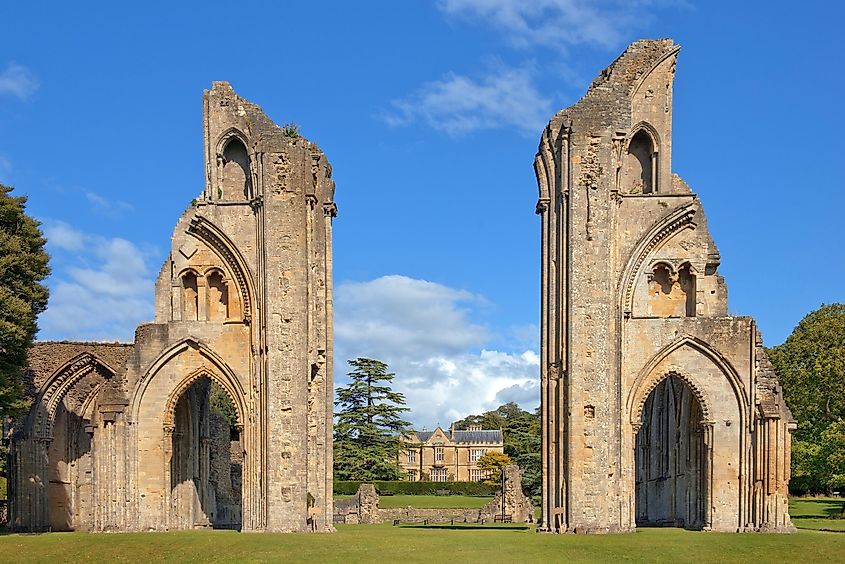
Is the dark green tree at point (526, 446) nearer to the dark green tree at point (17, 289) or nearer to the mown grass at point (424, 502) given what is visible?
the mown grass at point (424, 502)

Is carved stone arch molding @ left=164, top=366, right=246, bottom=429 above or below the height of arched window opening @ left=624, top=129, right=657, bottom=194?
below

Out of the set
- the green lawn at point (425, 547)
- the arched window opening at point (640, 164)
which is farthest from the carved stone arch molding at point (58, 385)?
the arched window opening at point (640, 164)

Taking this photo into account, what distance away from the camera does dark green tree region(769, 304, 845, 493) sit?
3962 cm

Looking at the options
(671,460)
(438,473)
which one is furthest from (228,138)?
(438,473)

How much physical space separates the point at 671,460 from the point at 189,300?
56.1 feet

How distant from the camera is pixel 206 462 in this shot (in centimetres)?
3566

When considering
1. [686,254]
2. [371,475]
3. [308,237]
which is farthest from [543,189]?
[371,475]

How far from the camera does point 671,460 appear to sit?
35.9 metres

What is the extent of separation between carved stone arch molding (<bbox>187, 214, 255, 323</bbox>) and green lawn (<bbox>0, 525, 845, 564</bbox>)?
23.1ft

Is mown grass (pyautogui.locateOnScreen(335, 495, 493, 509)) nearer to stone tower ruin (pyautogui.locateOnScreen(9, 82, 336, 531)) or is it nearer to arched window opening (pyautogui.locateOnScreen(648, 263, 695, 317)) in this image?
stone tower ruin (pyautogui.locateOnScreen(9, 82, 336, 531))

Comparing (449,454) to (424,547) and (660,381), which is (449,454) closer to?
(660,381)

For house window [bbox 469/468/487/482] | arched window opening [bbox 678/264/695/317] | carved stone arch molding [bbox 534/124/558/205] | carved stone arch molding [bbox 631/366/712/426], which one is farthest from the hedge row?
house window [bbox 469/468/487/482]

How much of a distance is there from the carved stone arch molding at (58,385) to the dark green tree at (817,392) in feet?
86.9

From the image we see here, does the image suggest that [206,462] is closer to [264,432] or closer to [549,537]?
[264,432]
